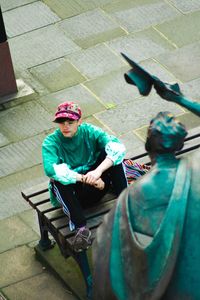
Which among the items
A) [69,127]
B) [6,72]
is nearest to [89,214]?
[69,127]

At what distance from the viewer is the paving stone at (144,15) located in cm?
1247

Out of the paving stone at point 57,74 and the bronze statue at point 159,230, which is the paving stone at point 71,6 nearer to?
the paving stone at point 57,74

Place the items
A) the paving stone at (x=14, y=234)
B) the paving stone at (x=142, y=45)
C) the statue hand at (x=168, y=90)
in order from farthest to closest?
1. the paving stone at (x=142, y=45)
2. the paving stone at (x=14, y=234)
3. the statue hand at (x=168, y=90)

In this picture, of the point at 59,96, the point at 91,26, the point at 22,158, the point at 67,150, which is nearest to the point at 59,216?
the point at 67,150

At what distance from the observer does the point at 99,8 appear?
42.1 feet

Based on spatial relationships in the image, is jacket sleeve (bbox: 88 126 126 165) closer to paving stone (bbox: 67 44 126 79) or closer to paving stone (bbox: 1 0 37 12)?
paving stone (bbox: 67 44 126 79)

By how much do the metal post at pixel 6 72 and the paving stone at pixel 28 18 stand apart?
129cm

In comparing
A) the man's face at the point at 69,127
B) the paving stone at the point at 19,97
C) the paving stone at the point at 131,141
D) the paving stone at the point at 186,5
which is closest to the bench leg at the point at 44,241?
the man's face at the point at 69,127

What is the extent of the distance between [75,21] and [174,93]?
838 cm

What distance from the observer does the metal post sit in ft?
36.1

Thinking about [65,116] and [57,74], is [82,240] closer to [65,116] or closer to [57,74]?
[65,116]

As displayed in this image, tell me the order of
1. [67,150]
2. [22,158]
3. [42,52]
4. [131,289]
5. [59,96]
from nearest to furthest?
[131,289]
[67,150]
[22,158]
[59,96]
[42,52]

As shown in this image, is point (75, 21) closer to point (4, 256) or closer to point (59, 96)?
point (59, 96)

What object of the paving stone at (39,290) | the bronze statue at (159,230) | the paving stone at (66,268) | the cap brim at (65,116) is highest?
the bronze statue at (159,230)
